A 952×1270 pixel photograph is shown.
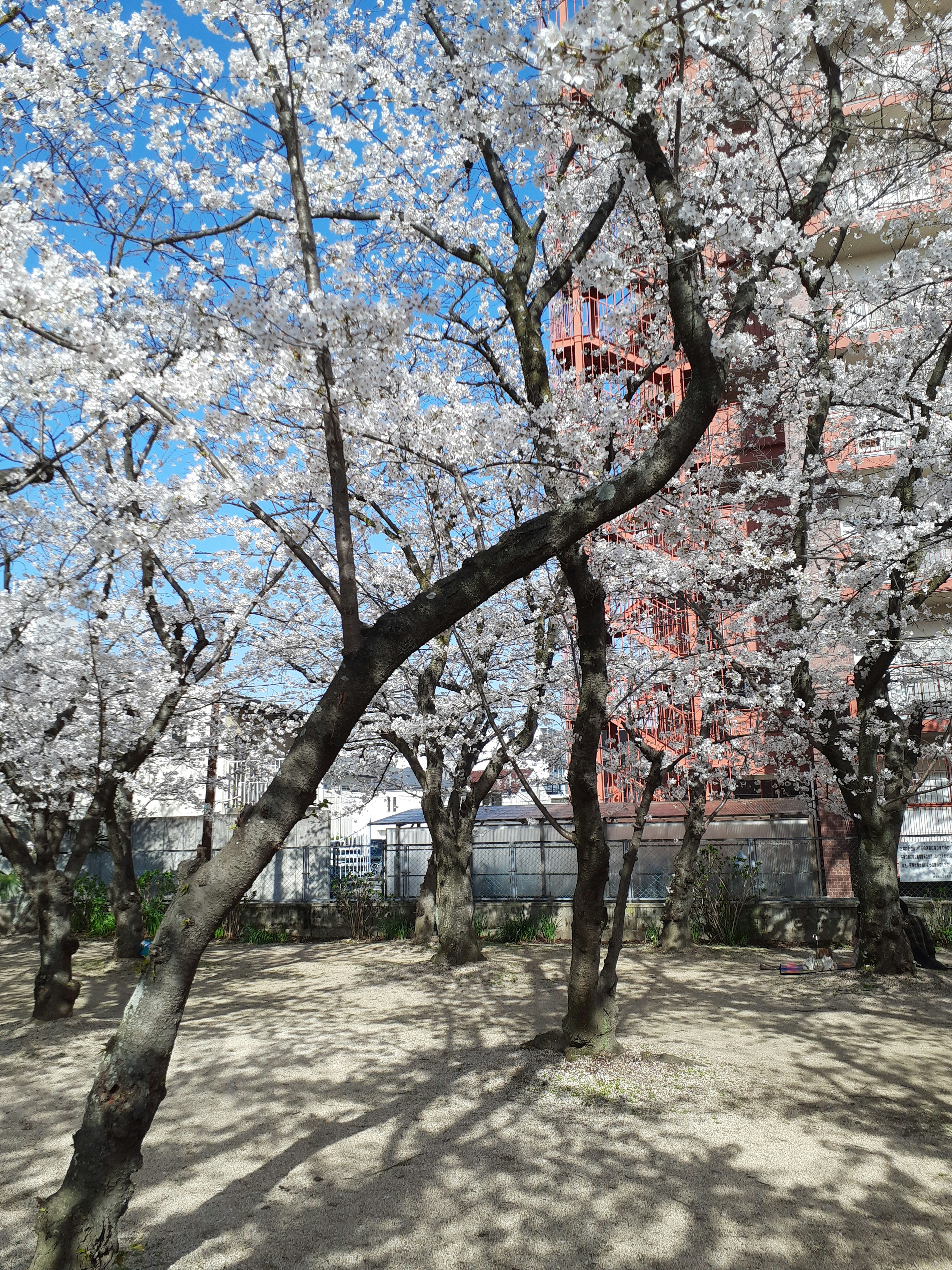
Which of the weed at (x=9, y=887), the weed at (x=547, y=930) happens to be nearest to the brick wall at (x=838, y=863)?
the weed at (x=547, y=930)

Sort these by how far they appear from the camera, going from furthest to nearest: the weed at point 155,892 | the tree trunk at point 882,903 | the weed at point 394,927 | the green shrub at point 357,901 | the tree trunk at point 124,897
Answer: the weed at point 155,892, the green shrub at point 357,901, the weed at point 394,927, the tree trunk at point 124,897, the tree trunk at point 882,903

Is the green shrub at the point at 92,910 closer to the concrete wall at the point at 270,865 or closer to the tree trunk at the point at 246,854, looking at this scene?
the concrete wall at the point at 270,865

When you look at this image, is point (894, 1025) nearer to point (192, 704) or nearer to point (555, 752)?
point (555, 752)

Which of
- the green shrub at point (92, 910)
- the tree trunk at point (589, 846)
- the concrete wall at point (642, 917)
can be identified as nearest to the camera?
the tree trunk at point (589, 846)

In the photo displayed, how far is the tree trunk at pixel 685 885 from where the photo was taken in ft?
43.9

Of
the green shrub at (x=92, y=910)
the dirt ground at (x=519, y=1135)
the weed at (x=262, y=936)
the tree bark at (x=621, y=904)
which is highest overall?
the tree bark at (x=621, y=904)

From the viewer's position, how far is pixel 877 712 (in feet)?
34.3

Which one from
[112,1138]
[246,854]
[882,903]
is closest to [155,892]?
[882,903]

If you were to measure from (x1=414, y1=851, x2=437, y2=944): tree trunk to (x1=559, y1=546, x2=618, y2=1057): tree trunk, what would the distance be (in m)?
7.93

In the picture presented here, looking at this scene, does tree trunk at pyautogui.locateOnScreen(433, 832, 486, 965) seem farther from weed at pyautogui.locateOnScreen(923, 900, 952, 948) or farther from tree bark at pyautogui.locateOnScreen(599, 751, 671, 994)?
weed at pyautogui.locateOnScreen(923, 900, 952, 948)

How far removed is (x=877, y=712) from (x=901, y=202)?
653 cm

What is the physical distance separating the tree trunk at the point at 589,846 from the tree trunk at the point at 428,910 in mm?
7926

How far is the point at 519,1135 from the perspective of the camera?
527cm

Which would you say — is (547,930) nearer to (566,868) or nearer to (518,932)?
(518,932)
